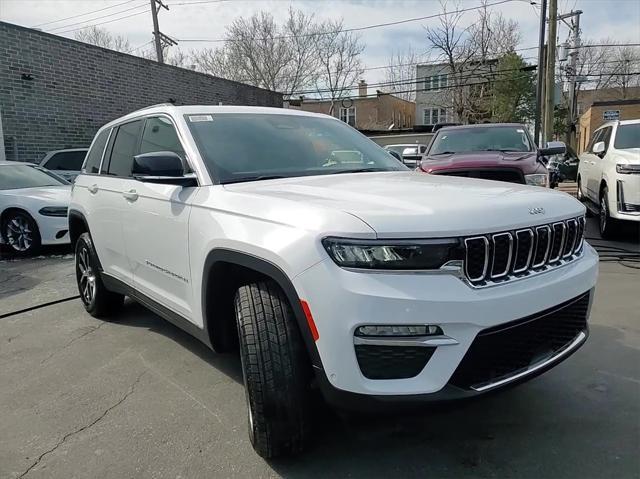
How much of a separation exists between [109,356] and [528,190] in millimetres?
3113

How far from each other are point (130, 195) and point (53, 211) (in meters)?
5.04

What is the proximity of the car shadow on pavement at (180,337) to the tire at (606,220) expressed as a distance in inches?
242

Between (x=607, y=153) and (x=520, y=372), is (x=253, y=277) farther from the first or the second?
(x=607, y=153)

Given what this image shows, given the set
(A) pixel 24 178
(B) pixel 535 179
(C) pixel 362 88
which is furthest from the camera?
(C) pixel 362 88

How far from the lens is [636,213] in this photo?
6.75m

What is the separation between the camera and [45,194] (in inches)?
319

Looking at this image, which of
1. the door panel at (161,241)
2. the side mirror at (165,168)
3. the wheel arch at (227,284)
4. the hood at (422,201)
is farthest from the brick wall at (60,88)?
the hood at (422,201)

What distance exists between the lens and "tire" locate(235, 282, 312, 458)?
2197 millimetres

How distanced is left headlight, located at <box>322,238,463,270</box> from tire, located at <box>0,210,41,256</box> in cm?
734

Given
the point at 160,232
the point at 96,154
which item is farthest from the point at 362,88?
the point at 160,232

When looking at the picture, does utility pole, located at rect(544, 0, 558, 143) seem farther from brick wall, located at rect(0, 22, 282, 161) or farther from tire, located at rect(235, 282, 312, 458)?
tire, located at rect(235, 282, 312, 458)

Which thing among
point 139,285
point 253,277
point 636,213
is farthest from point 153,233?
point 636,213

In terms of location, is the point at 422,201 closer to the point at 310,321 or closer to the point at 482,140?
the point at 310,321

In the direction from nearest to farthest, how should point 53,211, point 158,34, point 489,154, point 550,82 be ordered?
1. point 489,154
2. point 53,211
3. point 550,82
4. point 158,34
